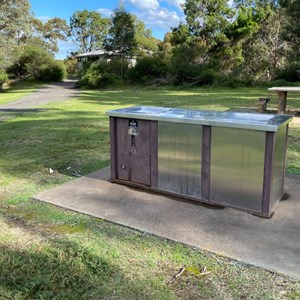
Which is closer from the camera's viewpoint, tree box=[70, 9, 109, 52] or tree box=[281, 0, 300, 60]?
tree box=[281, 0, 300, 60]

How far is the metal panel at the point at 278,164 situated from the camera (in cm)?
286

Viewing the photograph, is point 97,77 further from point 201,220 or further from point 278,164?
point 201,220

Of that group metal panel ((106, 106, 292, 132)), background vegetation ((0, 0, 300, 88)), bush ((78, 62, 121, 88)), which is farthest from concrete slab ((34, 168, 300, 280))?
bush ((78, 62, 121, 88))

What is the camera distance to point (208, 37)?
25.1 metres

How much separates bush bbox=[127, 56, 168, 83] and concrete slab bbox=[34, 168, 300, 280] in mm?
20560

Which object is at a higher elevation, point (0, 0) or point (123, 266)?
point (0, 0)

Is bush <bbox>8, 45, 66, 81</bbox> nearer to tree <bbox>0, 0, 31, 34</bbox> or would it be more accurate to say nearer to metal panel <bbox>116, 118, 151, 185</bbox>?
tree <bbox>0, 0, 31, 34</bbox>

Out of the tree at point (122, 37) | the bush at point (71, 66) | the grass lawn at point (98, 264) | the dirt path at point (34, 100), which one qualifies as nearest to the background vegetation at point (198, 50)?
the tree at point (122, 37)

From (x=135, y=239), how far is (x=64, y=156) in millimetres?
2823

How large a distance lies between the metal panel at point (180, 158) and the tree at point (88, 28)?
46416 mm

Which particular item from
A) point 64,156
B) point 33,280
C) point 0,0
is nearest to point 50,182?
point 64,156

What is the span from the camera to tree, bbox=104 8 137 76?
1044 inches

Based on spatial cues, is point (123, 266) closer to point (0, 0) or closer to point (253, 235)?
point (253, 235)

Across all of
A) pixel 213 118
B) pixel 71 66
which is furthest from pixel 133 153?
pixel 71 66
